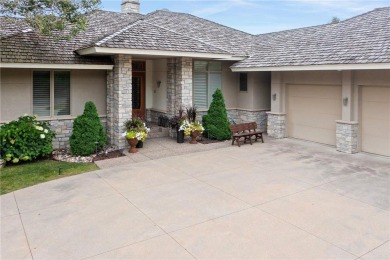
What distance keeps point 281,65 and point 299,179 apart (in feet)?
18.8

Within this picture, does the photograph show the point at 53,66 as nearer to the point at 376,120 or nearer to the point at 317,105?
the point at 317,105

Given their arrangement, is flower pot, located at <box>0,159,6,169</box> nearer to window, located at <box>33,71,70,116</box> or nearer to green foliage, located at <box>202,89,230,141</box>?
window, located at <box>33,71,70,116</box>

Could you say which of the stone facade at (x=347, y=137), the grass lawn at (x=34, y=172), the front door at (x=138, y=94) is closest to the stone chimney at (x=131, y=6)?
the front door at (x=138, y=94)

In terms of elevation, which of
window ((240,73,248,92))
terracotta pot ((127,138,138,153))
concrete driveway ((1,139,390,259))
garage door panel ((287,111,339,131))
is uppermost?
window ((240,73,248,92))

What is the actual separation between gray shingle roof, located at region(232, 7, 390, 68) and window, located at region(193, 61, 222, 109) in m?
1.02

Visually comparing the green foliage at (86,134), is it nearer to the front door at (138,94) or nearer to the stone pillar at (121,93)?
the stone pillar at (121,93)

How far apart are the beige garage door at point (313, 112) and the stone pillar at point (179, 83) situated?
14.2ft

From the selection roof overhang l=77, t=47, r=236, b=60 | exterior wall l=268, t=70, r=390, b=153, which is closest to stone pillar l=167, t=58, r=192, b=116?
roof overhang l=77, t=47, r=236, b=60

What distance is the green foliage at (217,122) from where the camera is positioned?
44.3 feet

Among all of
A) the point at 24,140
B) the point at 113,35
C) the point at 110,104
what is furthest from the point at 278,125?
the point at 24,140

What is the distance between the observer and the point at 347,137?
1137 cm

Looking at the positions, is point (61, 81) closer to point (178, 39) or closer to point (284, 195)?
point (178, 39)

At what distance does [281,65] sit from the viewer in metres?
12.7

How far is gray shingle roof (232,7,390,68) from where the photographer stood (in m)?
10.5
